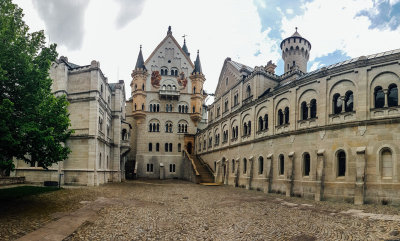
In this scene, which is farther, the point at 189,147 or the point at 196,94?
the point at 196,94

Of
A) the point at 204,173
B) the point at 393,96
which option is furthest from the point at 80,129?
the point at 393,96

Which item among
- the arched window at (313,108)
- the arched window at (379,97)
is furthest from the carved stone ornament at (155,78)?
the arched window at (379,97)

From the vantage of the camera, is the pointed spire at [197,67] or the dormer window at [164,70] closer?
the pointed spire at [197,67]

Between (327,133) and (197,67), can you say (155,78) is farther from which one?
(327,133)

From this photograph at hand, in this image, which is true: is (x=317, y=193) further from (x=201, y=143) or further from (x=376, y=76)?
(x=201, y=143)

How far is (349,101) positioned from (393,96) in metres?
2.96

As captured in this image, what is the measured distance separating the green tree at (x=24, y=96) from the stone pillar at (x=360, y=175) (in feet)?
63.3

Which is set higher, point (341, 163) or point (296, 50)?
point (296, 50)

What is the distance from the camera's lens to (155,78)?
5856cm

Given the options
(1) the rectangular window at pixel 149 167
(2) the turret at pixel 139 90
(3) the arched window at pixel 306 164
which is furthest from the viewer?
(2) the turret at pixel 139 90

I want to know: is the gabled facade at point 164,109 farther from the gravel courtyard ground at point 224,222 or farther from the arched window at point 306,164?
the gravel courtyard ground at point 224,222

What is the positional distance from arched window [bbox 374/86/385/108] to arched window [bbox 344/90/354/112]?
1.67 metres

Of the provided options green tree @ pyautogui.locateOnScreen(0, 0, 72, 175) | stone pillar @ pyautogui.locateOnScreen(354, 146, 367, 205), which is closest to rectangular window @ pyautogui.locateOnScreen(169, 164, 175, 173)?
stone pillar @ pyautogui.locateOnScreen(354, 146, 367, 205)

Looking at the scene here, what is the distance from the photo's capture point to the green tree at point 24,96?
1330 centimetres
